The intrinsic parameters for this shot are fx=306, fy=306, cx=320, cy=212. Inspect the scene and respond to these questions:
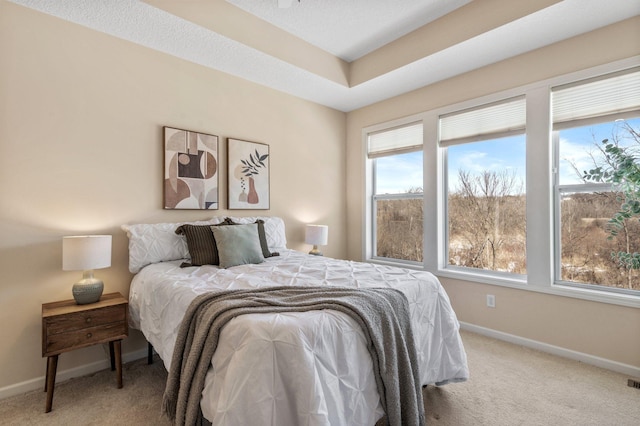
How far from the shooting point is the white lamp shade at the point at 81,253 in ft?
6.75

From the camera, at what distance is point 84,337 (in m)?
2.04

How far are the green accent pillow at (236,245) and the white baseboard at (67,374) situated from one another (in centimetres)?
116

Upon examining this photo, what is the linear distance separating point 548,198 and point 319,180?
99.3 inches

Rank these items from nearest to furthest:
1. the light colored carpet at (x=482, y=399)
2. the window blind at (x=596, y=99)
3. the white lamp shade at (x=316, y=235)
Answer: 1. the light colored carpet at (x=482, y=399)
2. the window blind at (x=596, y=99)
3. the white lamp shade at (x=316, y=235)

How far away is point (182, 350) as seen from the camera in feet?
4.87

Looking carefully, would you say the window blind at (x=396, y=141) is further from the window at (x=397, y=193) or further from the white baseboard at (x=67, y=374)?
the white baseboard at (x=67, y=374)

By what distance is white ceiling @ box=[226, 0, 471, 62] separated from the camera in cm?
263

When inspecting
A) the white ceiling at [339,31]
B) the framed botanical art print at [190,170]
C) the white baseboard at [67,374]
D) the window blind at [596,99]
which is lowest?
the white baseboard at [67,374]

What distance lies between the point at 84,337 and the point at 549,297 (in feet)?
12.0

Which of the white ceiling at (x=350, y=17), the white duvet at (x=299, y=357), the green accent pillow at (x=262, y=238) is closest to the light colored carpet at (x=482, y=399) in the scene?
→ the white duvet at (x=299, y=357)

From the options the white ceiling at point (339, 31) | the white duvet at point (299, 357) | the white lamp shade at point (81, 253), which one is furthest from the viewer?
the white ceiling at point (339, 31)

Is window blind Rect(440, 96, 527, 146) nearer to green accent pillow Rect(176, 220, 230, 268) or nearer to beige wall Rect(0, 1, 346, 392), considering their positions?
beige wall Rect(0, 1, 346, 392)

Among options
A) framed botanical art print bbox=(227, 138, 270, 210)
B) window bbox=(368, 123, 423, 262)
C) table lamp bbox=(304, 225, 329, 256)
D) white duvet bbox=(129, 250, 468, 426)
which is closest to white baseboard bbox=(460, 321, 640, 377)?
window bbox=(368, 123, 423, 262)

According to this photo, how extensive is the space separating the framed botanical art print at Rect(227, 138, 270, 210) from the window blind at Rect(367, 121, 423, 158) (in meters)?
1.53
